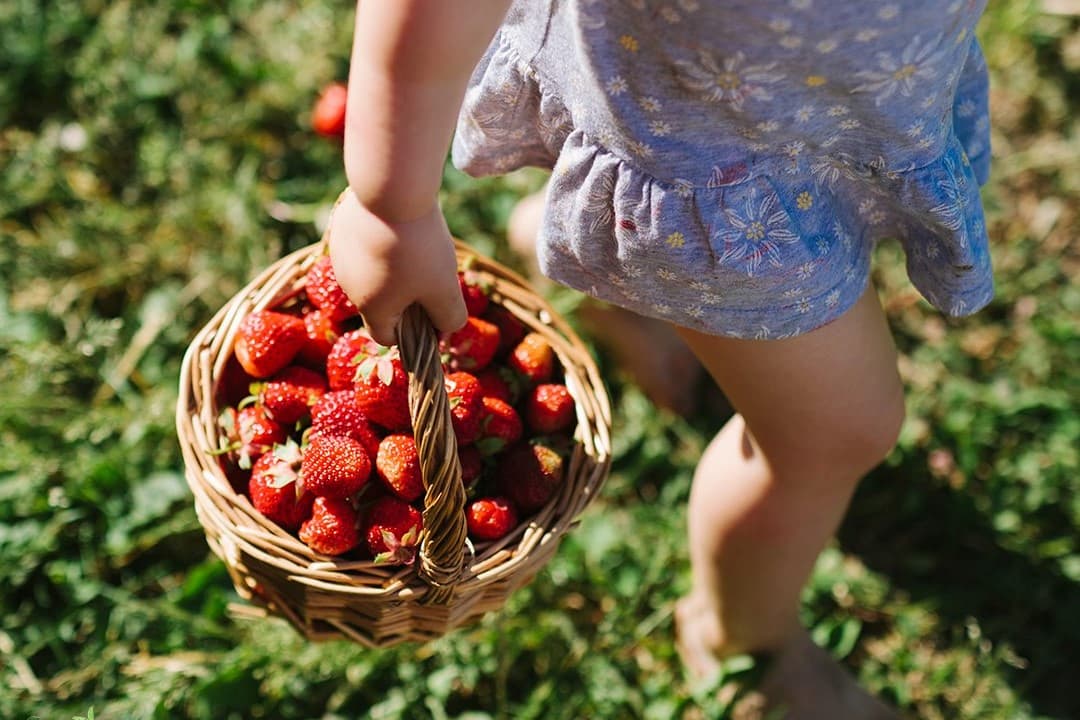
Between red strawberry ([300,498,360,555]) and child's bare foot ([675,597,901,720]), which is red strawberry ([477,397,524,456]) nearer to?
red strawberry ([300,498,360,555])

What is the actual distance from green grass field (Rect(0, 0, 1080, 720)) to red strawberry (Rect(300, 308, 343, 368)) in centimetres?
41

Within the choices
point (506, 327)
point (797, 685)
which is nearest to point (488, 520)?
point (506, 327)

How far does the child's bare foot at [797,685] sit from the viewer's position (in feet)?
4.56

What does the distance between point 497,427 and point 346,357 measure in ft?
0.60

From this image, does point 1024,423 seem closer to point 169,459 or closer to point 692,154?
point 692,154

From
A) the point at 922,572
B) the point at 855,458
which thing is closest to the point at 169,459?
the point at 855,458

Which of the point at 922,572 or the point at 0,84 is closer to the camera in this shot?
the point at 922,572

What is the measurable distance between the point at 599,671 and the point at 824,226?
0.77m

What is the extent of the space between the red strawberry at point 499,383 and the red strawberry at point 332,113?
72 centimetres

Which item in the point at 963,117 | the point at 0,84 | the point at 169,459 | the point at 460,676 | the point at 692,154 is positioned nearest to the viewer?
the point at 692,154

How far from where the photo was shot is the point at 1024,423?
1636 mm

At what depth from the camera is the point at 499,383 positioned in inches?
47.6

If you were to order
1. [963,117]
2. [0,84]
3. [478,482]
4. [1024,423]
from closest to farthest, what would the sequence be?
[963,117] → [478,482] → [1024,423] → [0,84]

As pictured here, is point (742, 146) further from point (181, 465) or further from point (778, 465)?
point (181, 465)
